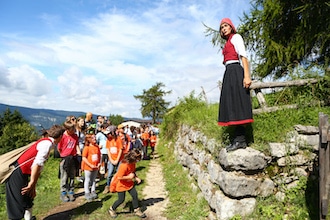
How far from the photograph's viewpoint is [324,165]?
11.0 ft

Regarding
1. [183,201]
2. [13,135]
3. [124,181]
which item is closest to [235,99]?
[124,181]

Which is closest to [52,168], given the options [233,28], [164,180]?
[164,180]

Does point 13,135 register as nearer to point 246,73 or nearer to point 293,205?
point 246,73

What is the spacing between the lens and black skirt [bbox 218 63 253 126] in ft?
13.6

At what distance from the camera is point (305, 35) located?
290 inches

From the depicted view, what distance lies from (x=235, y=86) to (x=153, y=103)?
51720mm

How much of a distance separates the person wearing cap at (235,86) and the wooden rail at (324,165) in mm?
1052

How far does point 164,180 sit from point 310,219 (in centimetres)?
518

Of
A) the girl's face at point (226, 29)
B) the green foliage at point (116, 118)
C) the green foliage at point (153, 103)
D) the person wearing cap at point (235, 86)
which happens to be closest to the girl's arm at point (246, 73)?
the person wearing cap at point (235, 86)

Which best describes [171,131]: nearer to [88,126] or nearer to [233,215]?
[88,126]

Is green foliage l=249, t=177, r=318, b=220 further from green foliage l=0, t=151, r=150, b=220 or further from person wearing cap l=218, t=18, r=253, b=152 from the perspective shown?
green foliage l=0, t=151, r=150, b=220

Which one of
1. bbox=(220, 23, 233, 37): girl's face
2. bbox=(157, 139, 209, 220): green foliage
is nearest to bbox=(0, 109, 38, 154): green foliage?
bbox=(157, 139, 209, 220): green foliage

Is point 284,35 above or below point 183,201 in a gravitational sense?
above

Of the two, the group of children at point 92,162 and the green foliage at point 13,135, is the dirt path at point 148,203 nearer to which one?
the group of children at point 92,162
